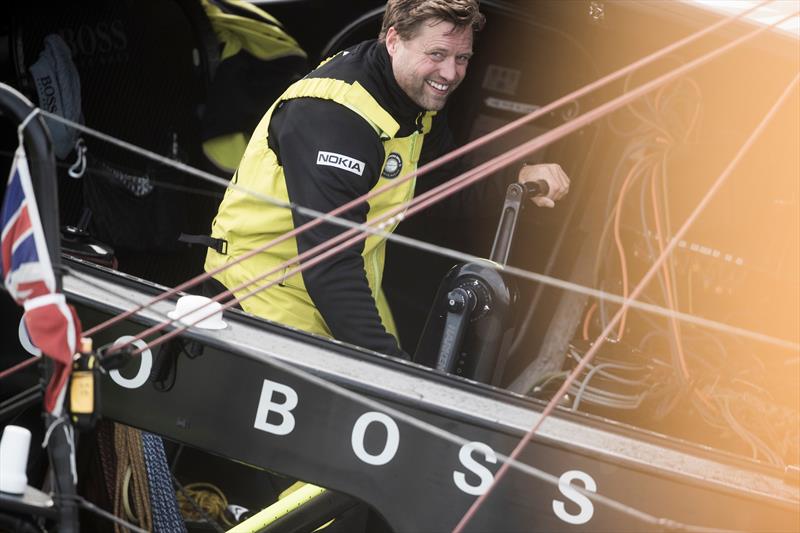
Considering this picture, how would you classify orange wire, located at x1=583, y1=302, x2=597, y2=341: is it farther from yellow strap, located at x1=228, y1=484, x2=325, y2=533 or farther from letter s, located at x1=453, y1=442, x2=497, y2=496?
letter s, located at x1=453, y1=442, x2=497, y2=496

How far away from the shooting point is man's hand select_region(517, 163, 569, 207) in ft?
7.73

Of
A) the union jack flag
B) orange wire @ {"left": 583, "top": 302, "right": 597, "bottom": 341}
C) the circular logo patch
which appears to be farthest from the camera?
orange wire @ {"left": 583, "top": 302, "right": 597, "bottom": 341}

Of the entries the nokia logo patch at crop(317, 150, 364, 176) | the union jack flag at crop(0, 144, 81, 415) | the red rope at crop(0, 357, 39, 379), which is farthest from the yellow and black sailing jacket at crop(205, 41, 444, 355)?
the union jack flag at crop(0, 144, 81, 415)

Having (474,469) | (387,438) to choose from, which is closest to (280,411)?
(387,438)

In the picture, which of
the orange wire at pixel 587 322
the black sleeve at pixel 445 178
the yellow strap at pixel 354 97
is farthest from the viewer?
the orange wire at pixel 587 322

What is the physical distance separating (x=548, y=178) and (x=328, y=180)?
0.64 m

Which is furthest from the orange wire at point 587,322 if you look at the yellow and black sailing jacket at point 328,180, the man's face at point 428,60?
the man's face at point 428,60

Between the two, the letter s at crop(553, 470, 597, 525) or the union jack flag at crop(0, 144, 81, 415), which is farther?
the letter s at crop(553, 470, 597, 525)

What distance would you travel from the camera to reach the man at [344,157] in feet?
6.41

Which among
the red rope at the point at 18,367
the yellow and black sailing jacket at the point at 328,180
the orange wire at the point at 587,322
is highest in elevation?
the yellow and black sailing jacket at the point at 328,180

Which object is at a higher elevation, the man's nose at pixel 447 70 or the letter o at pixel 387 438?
the man's nose at pixel 447 70

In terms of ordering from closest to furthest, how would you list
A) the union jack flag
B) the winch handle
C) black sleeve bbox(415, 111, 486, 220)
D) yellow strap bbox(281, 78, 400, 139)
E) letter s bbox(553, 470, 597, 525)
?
the union jack flag
letter s bbox(553, 470, 597, 525)
yellow strap bbox(281, 78, 400, 139)
the winch handle
black sleeve bbox(415, 111, 486, 220)

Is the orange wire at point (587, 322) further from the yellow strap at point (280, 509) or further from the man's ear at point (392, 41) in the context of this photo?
the yellow strap at point (280, 509)

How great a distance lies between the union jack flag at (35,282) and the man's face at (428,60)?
34.3 inches
